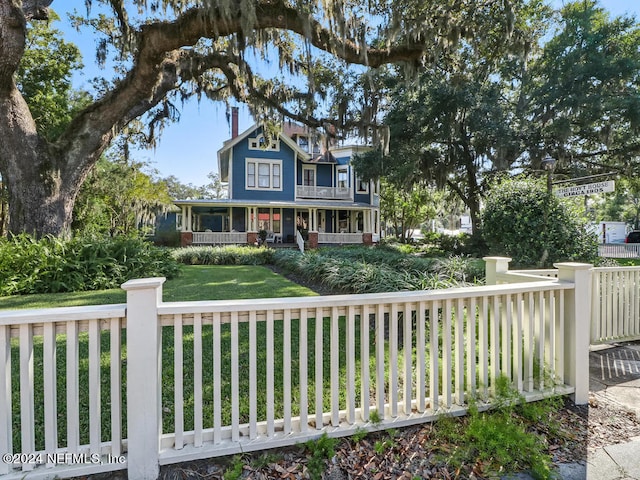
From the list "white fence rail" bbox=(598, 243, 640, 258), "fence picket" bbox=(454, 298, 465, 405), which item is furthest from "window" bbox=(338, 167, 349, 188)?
"fence picket" bbox=(454, 298, 465, 405)

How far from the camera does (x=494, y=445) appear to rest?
2166 mm

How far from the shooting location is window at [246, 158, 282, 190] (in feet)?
68.4

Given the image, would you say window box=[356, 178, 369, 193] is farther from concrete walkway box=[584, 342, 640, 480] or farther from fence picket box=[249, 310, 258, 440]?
fence picket box=[249, 310, 258, 440]

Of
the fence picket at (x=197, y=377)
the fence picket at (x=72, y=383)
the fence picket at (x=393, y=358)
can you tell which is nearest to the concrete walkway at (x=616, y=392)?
the fence picket at (x=393, y=358)

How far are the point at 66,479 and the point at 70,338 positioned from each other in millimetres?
735

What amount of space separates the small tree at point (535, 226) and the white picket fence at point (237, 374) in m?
5.09

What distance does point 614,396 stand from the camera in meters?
3.00

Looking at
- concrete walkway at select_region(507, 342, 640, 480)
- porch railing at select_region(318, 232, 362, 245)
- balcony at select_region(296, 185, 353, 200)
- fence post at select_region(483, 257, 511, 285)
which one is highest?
balcony at select_region(296, 185, 353, 200)

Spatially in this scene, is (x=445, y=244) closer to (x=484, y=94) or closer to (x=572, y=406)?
(x=484, y=94)

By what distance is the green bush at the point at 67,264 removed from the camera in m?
6.83

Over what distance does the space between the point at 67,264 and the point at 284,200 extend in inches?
579

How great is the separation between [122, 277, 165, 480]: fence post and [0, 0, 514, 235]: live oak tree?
207 inches

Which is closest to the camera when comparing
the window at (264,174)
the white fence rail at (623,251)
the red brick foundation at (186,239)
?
the red brick foundation at (186,239)

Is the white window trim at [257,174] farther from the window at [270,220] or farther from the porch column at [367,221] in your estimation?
the porch column at [367,221]
